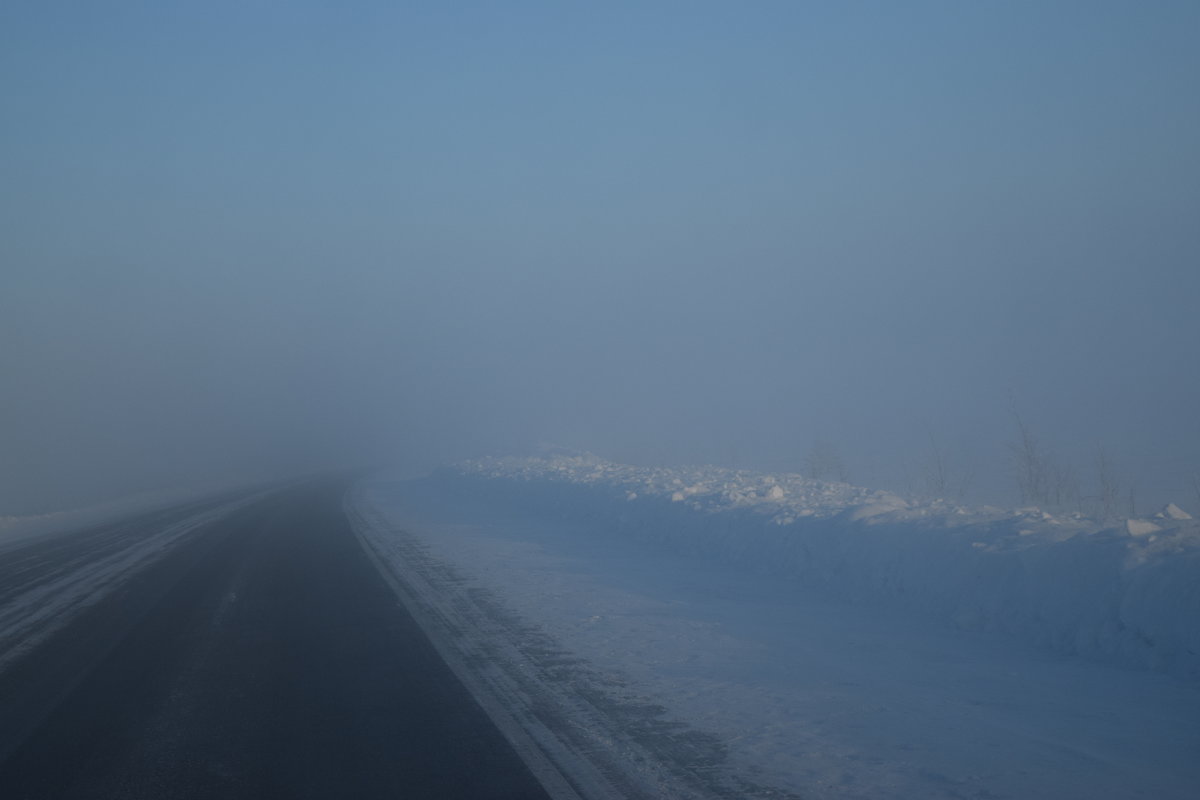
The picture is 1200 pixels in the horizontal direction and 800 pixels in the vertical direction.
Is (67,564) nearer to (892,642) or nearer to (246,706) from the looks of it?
(246,706)

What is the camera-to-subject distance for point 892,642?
775 cm

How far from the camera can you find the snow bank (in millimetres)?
6840

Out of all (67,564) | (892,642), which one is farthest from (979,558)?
(67,564)

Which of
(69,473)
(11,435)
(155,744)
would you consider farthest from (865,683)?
(11,435)

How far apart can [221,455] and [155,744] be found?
8808 centimetres

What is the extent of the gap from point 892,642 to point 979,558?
1.85m

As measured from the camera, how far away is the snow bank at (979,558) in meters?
6.84

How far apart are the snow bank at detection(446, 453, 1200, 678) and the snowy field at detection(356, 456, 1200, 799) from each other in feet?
0.08

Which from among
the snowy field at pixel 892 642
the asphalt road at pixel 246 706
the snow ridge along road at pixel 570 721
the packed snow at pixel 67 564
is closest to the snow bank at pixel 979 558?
the snowy field at pixel 892 642

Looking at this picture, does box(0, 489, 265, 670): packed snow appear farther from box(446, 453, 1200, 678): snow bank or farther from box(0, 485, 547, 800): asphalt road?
box(446, 453, 1200, 678): snow bank

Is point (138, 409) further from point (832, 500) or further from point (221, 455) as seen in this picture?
point (832, 500)

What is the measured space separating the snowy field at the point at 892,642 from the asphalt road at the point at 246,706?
1.18 metres

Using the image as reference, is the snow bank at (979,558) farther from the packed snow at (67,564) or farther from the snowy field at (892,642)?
the packed snow at (67,564)

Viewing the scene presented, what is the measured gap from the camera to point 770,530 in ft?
41.0
